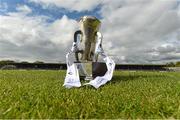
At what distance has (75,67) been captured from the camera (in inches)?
449

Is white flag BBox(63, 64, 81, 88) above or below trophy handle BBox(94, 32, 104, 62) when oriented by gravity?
below

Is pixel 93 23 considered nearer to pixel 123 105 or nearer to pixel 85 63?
pixel 85 63

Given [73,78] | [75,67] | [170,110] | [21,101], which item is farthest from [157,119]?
[75,67]

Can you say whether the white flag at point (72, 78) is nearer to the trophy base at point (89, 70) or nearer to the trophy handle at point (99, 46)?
the trophy base at point (89, 70)

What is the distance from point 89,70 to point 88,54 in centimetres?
103

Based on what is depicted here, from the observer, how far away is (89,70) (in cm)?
1143

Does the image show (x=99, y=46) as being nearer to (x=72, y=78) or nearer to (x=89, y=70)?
(x=89, y=70)

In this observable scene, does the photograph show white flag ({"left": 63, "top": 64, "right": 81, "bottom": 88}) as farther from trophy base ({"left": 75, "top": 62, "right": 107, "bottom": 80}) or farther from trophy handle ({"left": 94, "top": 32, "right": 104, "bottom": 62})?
trophy handle ({"left": 94, "top": 32, "right": 104, "bottom": 62})

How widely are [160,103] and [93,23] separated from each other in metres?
6.98

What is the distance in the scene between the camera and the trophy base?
11453 mm

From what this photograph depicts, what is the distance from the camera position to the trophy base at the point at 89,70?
1145cm

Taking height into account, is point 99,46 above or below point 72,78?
above

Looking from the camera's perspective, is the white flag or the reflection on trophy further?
the reflection on trophy

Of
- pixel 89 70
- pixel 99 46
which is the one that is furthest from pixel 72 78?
pixel 99 46
